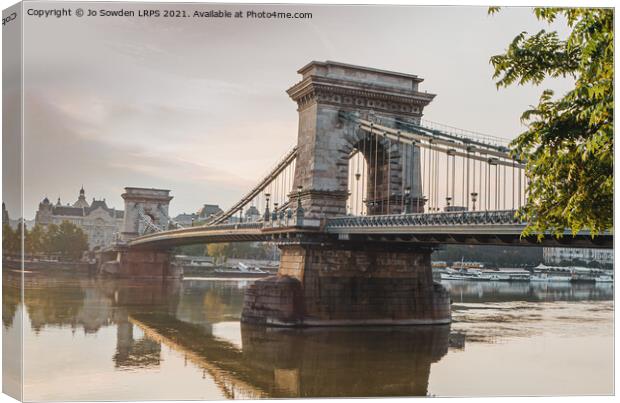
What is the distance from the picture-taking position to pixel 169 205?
9088cm

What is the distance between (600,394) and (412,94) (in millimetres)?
22756

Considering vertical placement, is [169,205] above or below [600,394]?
above

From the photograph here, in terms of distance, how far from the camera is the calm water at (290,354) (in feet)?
72.9

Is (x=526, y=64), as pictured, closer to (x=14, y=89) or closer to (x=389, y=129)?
(x=14, y=89)

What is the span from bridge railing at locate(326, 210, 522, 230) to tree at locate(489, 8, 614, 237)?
384 inches

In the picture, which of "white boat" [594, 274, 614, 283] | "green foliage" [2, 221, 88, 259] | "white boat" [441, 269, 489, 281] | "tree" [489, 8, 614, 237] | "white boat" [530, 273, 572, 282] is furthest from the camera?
"white boat" [441, 269, 489, 281]

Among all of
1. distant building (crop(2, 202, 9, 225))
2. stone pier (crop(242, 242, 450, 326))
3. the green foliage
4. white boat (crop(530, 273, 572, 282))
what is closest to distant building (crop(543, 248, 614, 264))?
white boat (crop(530, 273, 572, 282))

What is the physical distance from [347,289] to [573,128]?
2514 cm

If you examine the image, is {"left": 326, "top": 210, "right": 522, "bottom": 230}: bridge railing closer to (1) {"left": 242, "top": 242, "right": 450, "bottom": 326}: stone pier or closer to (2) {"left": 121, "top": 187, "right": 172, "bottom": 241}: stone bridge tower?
(1) {"left": 242, "top": 242, "right": 450, "bottom": 326}: stone pier

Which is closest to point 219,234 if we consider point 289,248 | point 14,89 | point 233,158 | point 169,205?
point 289,248

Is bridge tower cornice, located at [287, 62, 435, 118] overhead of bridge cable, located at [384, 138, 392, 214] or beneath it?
overhead

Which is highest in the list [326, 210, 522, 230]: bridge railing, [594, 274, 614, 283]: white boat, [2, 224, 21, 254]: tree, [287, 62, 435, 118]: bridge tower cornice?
[287, 62, 435, 118]: bridge tower cornice

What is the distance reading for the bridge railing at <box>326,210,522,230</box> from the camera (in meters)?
26.2

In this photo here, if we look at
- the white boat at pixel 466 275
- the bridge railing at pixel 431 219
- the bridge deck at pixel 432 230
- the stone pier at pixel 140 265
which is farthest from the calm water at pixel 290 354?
the stone pier at pixel 140 265
